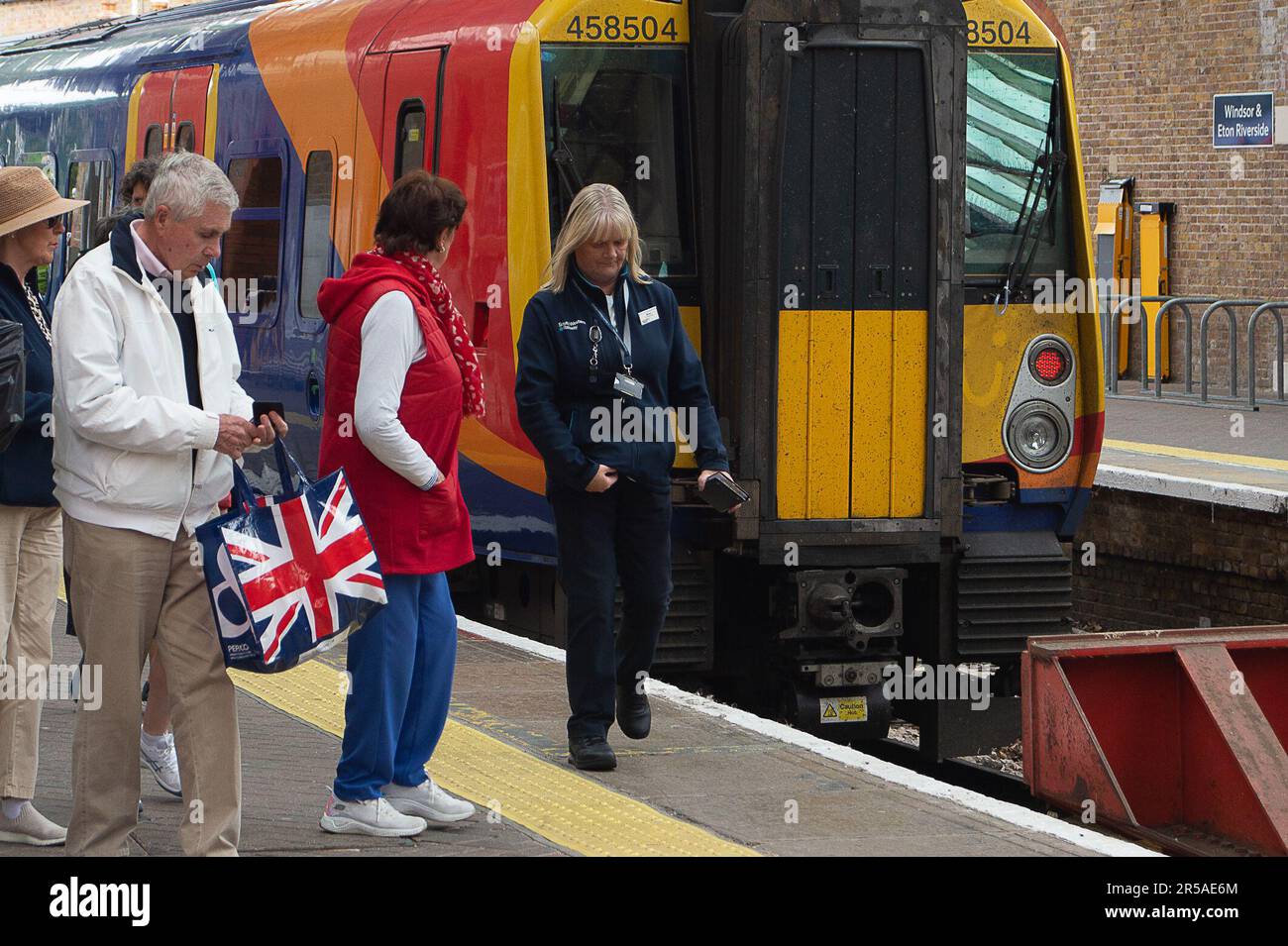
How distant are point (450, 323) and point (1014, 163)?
3.41 meters

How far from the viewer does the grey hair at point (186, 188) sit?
4734mm

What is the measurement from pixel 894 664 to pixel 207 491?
379 cm

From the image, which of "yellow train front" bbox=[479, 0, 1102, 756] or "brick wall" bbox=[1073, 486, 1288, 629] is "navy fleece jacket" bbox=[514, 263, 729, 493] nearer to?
"yellow train front" bbox=[479, 0, 1102, 756]

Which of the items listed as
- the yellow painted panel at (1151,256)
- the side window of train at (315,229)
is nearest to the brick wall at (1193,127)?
the yellow painted panel at (1151,256)

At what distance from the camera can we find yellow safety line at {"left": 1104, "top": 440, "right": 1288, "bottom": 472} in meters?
13.3

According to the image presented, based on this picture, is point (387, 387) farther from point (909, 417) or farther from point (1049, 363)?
Answer: point (1049, 363)

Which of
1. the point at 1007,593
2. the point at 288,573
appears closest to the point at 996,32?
the point at 1007,593

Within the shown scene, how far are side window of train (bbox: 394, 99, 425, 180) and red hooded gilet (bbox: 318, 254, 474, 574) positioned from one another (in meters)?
3.11

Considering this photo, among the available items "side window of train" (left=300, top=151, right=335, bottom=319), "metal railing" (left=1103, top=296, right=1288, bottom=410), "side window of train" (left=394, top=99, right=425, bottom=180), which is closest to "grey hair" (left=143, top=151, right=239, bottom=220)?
"side window of train" (left=394, top=99, right=425, bottom=180)

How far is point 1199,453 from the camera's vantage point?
1403 cm

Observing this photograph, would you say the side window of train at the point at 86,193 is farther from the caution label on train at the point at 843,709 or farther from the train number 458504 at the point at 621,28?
the caution label on train at the point at 843,709

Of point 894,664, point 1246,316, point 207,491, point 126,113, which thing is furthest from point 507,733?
point 1246,316

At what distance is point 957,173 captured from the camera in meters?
7.73
